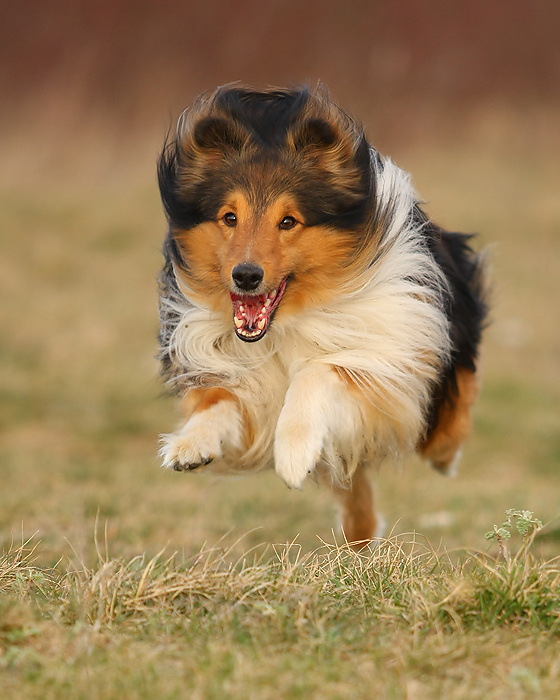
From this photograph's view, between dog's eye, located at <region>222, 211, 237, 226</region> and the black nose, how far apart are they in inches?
13.6

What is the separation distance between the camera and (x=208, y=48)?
16188 mm

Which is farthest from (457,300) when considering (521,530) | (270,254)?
(521,530)

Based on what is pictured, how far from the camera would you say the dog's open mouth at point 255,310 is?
3.89 metres

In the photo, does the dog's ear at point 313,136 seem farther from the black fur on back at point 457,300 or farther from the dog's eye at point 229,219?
the black fur on back at point 457,300

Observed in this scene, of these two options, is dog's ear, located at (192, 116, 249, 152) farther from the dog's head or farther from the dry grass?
the dry grass

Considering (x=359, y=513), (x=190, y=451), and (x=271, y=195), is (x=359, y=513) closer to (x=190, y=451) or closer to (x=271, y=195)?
(x=190, y=451)

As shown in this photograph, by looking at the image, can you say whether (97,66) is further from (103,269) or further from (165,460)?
(165,460)

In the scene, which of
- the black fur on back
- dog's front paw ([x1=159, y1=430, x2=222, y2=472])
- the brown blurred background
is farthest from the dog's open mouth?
the brown blurred background

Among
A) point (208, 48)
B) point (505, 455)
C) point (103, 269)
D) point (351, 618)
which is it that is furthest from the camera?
point (208, 48)

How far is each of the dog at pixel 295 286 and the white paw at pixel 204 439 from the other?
11 millimetres

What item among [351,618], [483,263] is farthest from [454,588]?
[483,263]

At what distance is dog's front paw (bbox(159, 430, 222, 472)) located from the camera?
11.8 feet

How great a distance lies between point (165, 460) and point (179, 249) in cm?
114

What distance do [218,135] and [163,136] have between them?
30.7 ft
